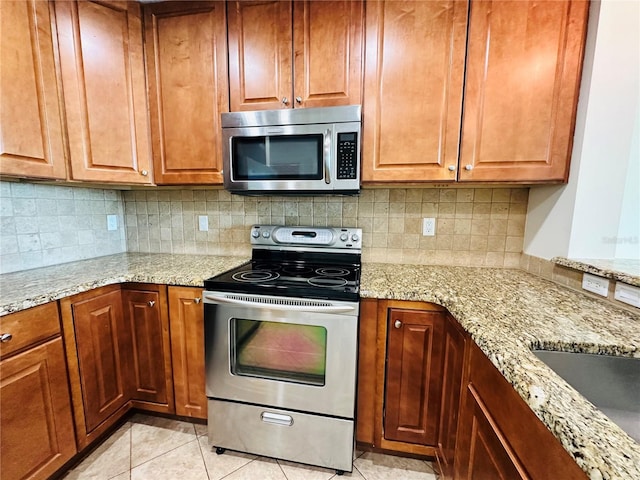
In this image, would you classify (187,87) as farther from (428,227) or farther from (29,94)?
(428,227)

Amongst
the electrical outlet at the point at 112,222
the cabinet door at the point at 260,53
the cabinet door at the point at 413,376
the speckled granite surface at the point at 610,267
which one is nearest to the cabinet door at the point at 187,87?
the cabinet door at the point at 260,53

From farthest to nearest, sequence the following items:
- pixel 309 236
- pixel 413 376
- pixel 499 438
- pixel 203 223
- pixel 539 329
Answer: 1. pixel 203 223
2. pixel 309 236
3. pixel 413 376
4. pixel 539 329
5. pixel 499 438

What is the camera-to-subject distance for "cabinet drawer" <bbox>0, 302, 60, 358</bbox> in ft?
3.39

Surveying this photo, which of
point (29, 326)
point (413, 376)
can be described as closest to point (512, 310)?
point (413, 376)

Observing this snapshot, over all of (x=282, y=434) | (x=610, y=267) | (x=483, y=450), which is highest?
(x=610, y=267)

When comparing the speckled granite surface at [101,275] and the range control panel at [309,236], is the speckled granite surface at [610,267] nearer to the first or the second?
the range control panel at [309,236]

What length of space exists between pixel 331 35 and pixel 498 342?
1.52 m

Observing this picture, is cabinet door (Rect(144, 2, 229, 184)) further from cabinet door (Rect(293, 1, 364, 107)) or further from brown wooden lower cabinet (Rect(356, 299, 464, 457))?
brown wooden lower cabinet (Rect(356, 299, 464, 457))

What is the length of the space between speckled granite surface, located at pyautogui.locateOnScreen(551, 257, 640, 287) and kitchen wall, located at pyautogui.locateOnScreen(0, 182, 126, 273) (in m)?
2.73

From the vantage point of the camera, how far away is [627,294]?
994mm

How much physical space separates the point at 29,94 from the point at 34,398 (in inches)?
51.4

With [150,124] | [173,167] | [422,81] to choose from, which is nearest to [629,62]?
[422,81]

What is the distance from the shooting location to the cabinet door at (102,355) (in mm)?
1320

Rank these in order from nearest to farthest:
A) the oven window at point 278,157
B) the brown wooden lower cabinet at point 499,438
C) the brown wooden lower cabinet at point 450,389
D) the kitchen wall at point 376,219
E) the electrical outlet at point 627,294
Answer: the brown wooden lower cabinet at point 499,438 < the electrical outlet at point 627,294 < the brown wooden lower cabinet at point 450,389 < the oven window at point 278,157 < the kitchen wall at point 376,219
